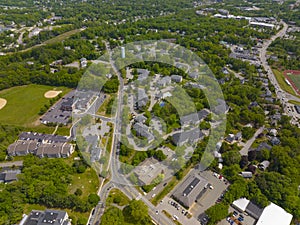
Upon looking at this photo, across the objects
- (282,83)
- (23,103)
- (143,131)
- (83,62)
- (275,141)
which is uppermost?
(83,62)

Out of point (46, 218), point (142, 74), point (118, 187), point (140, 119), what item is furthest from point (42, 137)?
point (142, 74)

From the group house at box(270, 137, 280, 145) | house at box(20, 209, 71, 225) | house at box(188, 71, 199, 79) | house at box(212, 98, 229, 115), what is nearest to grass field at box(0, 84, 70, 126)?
house at box(20, 209, 71, 225)

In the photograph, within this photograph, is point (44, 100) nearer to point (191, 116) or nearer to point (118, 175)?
A: point (118, 175)

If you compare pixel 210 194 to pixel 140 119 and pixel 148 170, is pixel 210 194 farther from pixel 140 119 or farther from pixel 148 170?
pixel 140 119

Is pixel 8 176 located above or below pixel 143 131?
below

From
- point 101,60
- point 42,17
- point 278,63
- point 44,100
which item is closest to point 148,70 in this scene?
point 101,60

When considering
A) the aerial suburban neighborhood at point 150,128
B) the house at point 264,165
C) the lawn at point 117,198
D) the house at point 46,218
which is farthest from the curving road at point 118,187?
the house at point 264,165
